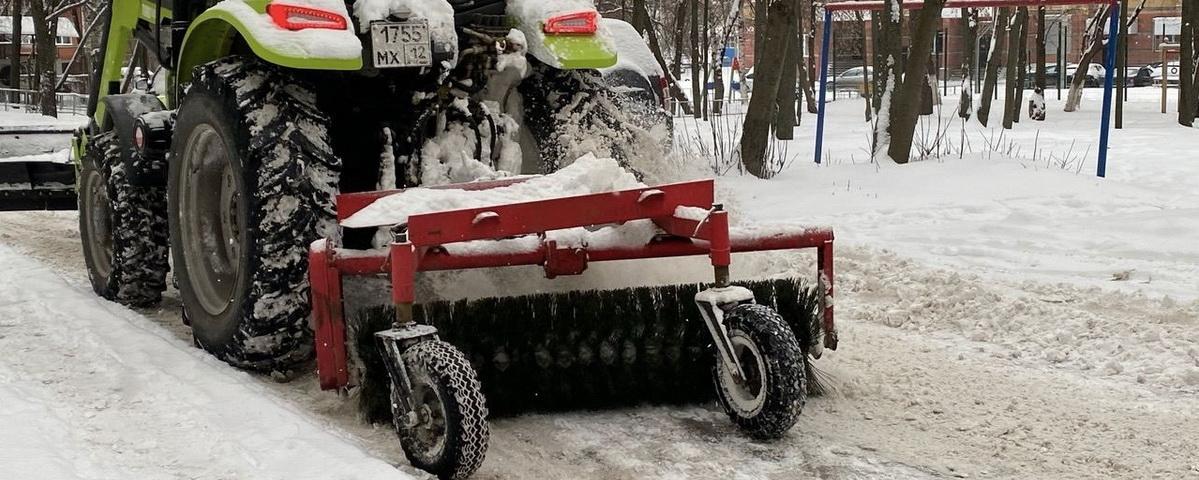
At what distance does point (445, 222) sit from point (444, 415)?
1.93ft

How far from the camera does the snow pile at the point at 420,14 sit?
4629 mm

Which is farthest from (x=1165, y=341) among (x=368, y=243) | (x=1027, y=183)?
(x=1027, y=183)

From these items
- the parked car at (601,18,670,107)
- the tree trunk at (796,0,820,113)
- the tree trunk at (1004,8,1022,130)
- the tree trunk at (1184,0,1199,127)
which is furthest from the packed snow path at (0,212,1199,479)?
the tree trunk at (796,0,820,113)

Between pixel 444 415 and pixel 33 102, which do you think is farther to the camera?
pixel 33 102

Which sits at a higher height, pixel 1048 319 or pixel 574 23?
pixel 574 23

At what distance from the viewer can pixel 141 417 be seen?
4.14 metres

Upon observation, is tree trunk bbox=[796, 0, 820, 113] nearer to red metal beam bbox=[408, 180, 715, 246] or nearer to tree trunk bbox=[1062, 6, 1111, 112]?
tree trunk bbox=[1062, 6, 1111, 112]

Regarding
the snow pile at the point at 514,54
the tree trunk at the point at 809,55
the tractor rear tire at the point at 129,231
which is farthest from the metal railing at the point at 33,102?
the snow pile at the point at 514,54

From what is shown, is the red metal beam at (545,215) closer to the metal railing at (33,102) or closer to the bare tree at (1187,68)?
the bare tree at (1187,68)

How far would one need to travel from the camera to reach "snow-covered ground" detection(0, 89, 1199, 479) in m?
3.72

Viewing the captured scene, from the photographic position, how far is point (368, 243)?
454 centimetres

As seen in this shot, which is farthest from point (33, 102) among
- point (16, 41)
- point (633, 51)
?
point (633, 51)

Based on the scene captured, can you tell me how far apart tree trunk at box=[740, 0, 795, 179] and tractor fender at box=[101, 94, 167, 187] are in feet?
23.6

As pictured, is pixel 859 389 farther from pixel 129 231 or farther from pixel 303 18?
pixel 129 231
